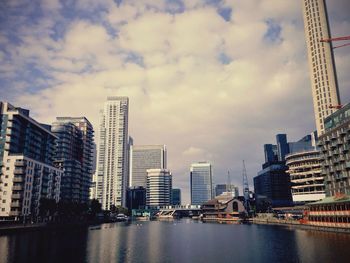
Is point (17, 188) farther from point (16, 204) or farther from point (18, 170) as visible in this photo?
point (18, 170)

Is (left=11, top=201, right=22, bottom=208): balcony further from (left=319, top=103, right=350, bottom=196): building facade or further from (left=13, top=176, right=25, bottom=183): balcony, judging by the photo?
(left=319, top=103, right=350, bottom=196): building facade

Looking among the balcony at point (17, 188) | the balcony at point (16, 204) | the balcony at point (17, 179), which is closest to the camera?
the balcony at point (16, 204)

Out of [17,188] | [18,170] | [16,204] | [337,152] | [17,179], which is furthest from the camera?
[18,170]

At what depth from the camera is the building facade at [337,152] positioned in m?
130

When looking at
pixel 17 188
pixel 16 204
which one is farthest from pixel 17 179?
pixel 16 204

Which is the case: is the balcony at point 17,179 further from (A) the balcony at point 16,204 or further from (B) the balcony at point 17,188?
(A) the balcony at point 16,204

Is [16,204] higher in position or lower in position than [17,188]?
lower

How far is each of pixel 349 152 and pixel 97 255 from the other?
108 meters

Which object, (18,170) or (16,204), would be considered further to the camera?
(18,170)

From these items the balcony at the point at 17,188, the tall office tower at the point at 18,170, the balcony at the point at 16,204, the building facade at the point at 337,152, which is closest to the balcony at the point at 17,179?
the tall office tower at the point at 18,170

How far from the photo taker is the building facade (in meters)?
Result: 130

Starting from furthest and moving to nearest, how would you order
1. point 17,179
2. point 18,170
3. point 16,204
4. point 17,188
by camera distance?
point 18,170 < point 17,179 < point 17,188 < point 16,204

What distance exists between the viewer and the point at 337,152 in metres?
136

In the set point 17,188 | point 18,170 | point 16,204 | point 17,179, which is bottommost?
point 16,204
